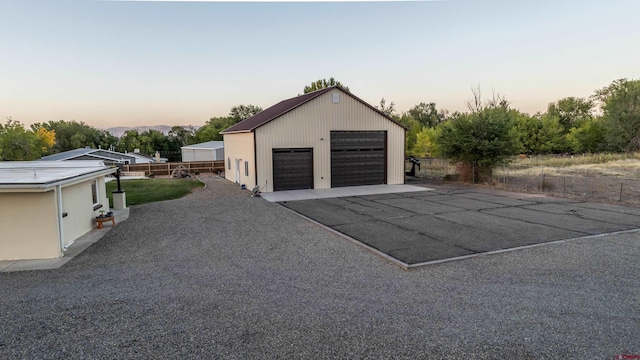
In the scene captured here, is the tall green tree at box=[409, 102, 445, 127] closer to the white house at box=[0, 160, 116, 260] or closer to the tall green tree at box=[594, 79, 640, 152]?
the tall green tree at box=[594, 79, 640, 152]

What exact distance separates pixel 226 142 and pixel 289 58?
946cm

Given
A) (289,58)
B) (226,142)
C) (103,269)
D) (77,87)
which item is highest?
(289,58)

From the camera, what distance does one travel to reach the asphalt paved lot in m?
9.48

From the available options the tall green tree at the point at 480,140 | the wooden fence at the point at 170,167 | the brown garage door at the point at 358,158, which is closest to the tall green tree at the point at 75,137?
the wooden fence at the point at 170,167

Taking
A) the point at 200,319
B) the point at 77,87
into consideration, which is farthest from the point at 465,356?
the point at 77,87

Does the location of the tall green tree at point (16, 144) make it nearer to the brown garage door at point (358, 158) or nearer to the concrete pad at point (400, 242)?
the brown garage door at point (358, 158)

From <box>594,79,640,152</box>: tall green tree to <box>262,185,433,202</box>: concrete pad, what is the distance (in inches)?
1840

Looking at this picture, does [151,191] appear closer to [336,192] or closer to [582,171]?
[336,192]

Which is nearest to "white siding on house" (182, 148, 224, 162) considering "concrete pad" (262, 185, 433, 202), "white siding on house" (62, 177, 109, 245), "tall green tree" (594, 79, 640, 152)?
"concrete pad" (262, 185, 433, 202)

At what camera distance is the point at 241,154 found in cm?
2342

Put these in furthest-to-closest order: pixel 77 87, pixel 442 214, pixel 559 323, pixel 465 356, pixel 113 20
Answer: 1. pixel 77 87
2. pixel 113 20
3. pixel 442 214
4. pixel 559 323
5. pixel 465 356

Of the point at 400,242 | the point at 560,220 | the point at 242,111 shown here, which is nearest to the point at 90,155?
the point at 400,242

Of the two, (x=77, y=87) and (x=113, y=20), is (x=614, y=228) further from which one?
(x=77, y=87)

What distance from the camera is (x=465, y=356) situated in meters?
4.36
